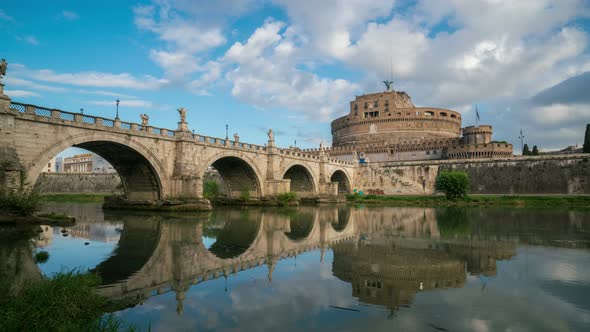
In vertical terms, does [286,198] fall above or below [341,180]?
below

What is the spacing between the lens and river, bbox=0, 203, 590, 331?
666cm

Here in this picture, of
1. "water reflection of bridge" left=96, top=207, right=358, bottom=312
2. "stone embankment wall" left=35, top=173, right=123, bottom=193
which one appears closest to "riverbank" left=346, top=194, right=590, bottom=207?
"water reflection of bridge" left=96, top=207, right=358, bottom=312

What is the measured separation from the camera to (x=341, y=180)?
202 ft

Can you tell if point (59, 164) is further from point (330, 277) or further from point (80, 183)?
point (330, 277)

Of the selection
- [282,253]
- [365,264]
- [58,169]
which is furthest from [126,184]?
[58,169]

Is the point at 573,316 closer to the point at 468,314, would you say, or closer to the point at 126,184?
the point at 468,314

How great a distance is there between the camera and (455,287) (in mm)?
8688

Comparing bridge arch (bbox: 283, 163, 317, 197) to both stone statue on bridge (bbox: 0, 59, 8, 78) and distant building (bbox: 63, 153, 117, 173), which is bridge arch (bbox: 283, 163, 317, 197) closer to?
stone statue on bridge (bbox: 0, 59, 8, 78)

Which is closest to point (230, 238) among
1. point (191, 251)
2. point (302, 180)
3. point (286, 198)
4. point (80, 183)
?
point (191, 251)

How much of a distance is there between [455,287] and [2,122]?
71.8 ft

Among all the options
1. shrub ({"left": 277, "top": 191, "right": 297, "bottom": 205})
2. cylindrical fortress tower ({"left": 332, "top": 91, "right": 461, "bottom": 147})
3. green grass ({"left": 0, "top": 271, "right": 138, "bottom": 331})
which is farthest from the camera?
cylindrical fortress tower ({"left": 332, "top": 91, "right": 461, "bottom": 147})

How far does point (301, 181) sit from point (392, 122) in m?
40.9

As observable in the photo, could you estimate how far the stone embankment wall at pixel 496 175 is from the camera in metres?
48.4

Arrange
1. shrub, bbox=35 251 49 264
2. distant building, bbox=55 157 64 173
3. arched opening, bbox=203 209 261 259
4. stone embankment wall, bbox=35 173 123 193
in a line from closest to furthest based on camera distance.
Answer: shrub, bbox=35 251 49 264
arched opening, bbox=203 209 261 259
stone embankment wall, bbox=35 173 123 193
distant building, bbox=55 157 64 173
